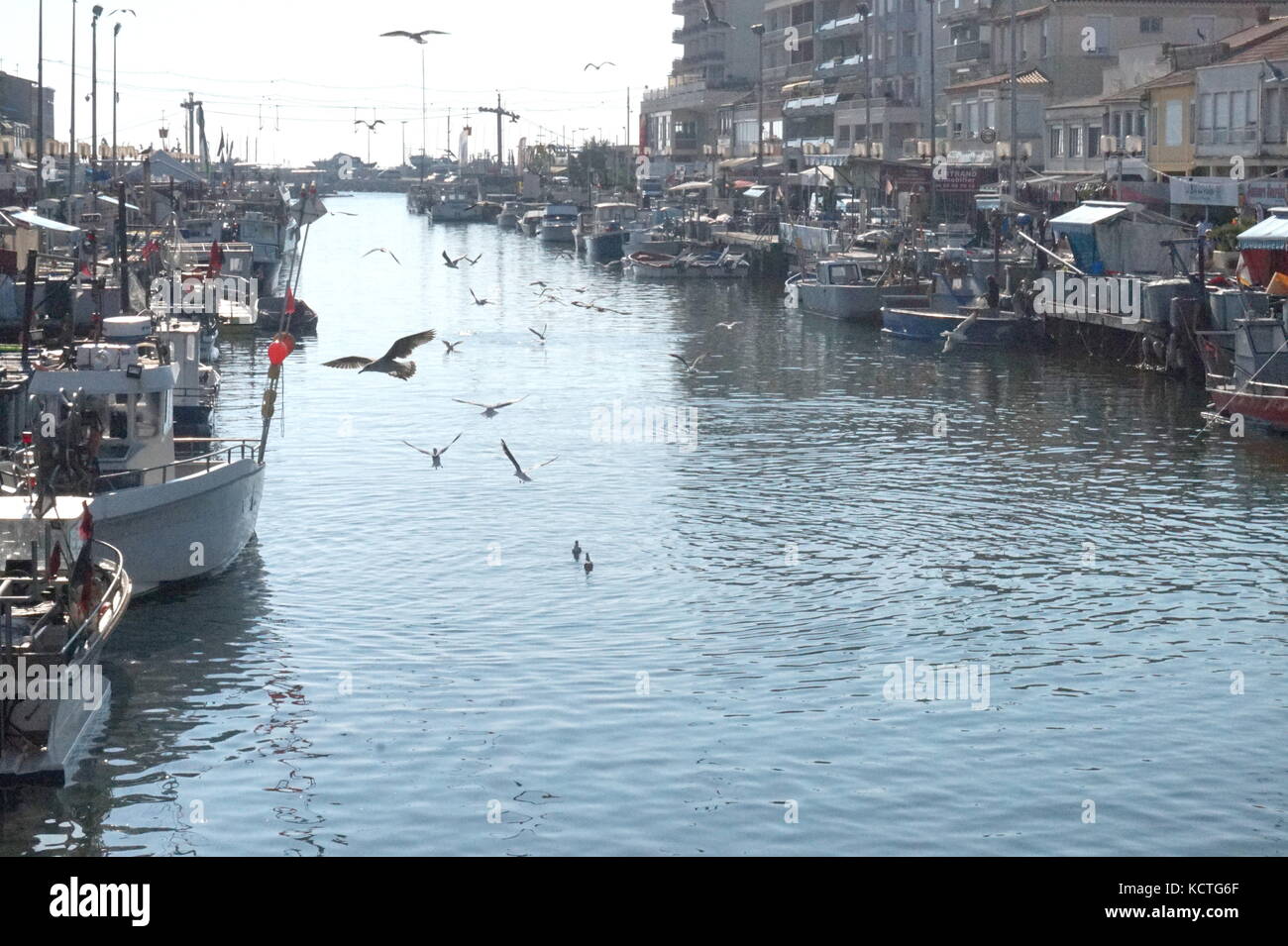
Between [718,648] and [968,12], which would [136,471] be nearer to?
[718,648]

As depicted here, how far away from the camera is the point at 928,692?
24.6 metres

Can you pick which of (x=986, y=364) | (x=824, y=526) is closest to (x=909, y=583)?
(x=824, y=526)

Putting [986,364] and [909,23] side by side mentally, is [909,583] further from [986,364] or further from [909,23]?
[909,23]

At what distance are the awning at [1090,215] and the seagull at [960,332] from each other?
5017 mm

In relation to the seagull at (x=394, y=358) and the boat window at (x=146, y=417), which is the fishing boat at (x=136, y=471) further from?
the seagull at (x=394, y=358)

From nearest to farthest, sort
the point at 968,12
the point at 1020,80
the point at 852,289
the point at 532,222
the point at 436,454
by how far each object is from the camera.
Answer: the point at 436,454, the point at 852,289, the point at 1020,80, the point at 968,12, the point at 532,222

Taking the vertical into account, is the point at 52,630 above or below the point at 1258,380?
below

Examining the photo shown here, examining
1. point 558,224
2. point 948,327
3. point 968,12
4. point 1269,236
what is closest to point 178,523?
point 1269,236

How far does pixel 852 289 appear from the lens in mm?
76562

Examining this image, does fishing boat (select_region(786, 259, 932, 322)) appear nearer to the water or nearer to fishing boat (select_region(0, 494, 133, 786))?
the water

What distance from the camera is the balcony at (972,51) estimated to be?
10314 cm

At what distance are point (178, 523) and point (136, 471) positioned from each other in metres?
1.41

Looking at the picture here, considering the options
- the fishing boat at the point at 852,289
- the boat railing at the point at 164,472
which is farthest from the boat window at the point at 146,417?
the fishing boat at the point at 852,289
